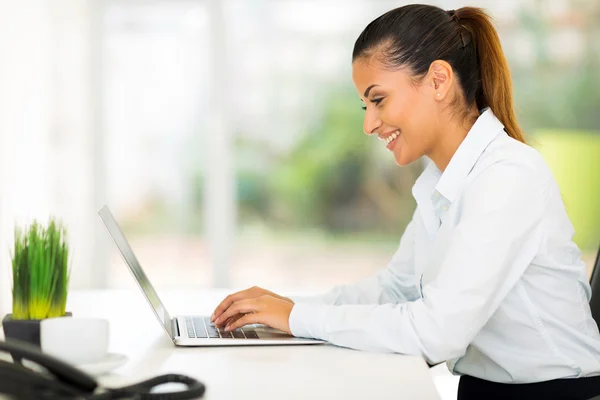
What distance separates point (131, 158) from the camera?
563 centimetres

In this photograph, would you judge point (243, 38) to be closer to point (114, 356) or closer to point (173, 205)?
point (173, 205)

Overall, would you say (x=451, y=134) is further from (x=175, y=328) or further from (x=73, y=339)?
(x=73, y=339)

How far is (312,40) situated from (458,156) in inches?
169

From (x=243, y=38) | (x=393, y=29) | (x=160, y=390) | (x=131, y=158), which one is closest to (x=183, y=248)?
(x=131, y=158)

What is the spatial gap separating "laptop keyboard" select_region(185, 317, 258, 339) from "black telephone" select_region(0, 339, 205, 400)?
41 centimetres

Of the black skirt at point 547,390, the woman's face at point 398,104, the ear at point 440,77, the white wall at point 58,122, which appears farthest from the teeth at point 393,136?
the white wall at point 58,122

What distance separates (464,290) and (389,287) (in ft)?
1.66

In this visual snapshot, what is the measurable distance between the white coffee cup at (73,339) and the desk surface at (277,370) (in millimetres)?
43

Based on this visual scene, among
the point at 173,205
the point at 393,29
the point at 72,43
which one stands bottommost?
the point at 173,205

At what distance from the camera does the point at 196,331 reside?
4.73 ft

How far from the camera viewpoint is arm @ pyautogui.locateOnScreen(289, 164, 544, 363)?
4.15ft

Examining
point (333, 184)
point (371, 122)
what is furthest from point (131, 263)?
point (333, 184)

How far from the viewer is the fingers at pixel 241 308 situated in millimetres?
1408

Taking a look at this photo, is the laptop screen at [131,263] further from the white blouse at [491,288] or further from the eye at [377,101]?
the eye at [377,101]
